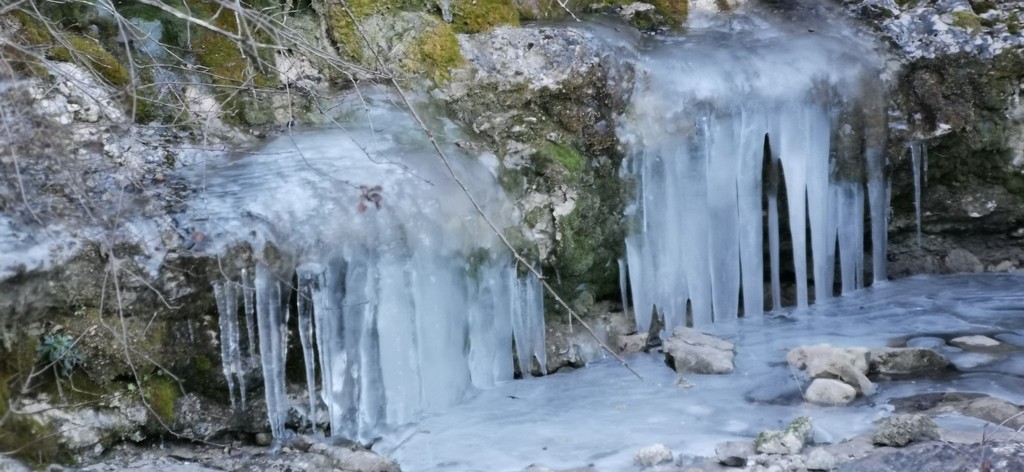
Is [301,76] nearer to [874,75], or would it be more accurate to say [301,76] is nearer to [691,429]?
[691,429]

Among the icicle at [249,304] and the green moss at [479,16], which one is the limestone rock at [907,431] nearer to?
the icicle at [249,304]

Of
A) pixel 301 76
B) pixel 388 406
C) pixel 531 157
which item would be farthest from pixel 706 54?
pixel 388 406

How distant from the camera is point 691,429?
4.38 meters

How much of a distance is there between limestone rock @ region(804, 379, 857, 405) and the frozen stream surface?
2.0 inches

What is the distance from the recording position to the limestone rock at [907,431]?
383 cm

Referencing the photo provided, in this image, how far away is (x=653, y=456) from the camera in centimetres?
402


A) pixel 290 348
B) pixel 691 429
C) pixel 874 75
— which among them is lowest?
pixel 691 429

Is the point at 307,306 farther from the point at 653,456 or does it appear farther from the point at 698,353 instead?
the point at 698,353

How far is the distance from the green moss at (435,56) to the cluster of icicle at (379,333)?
3.90ft

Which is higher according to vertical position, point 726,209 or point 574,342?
point 726,209

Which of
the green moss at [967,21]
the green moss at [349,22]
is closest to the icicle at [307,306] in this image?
the green moss at [349,22]

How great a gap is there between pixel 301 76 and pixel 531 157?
4.52 ft

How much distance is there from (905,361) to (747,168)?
4.57 feet

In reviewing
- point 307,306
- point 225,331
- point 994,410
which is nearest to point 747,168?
point 994,410
